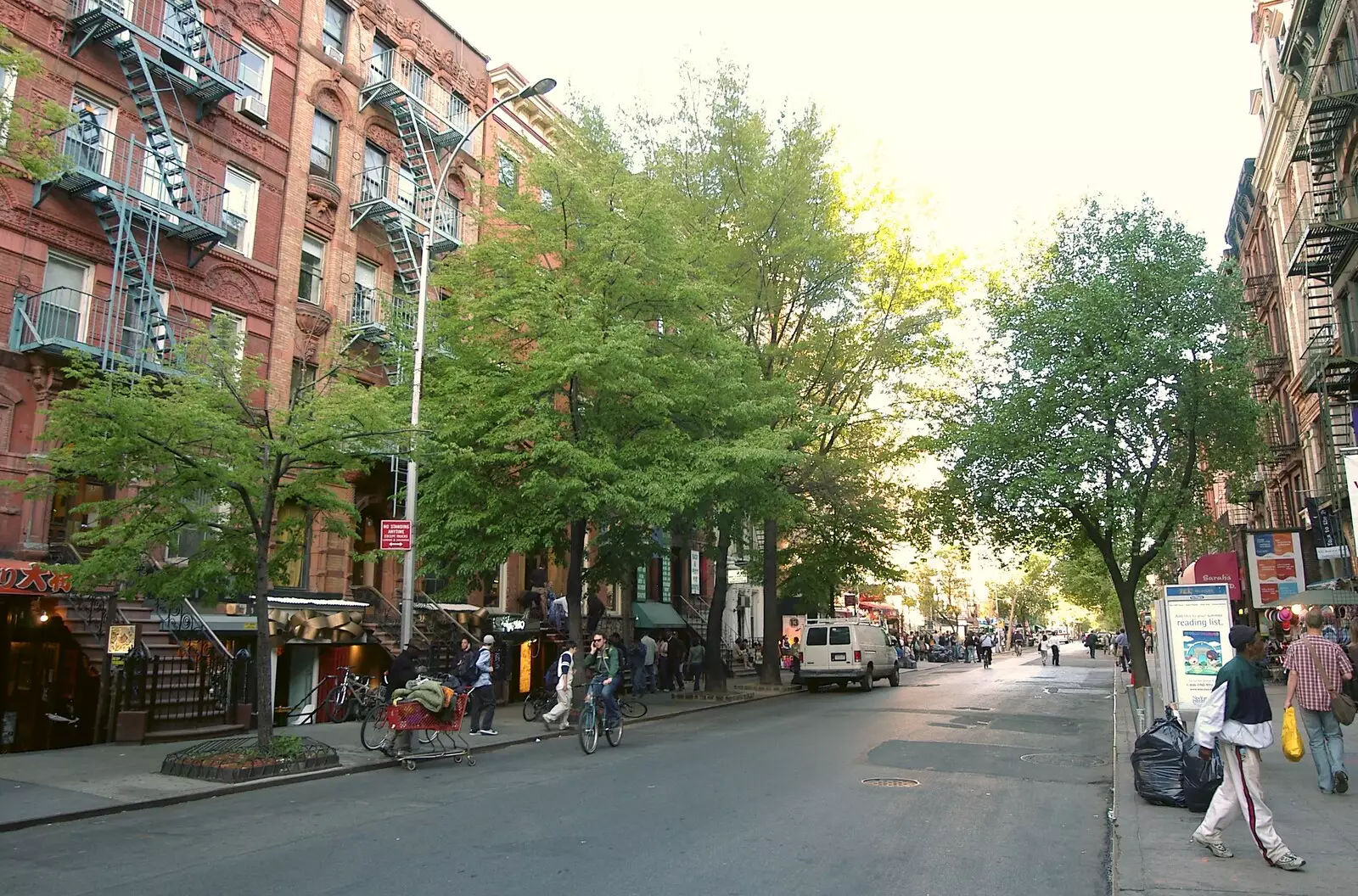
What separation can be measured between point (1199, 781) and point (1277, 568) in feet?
81.5

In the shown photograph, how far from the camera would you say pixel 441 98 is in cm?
2762

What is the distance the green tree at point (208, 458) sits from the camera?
11.2 meters

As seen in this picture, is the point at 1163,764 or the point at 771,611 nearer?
the point at 1163,764

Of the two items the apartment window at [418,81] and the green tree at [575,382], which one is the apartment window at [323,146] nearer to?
the apartment window at [418,81]

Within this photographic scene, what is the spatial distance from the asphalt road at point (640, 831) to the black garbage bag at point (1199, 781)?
32.7 inches

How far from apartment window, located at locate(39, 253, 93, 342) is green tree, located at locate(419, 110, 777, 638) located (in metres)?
6.87

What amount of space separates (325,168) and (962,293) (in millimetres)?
18275

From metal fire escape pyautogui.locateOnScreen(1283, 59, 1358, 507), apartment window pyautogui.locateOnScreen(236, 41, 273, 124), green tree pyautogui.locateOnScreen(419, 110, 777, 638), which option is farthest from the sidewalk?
apartment window pyautogui.locateOnScreen(236, 41, 273, 124)

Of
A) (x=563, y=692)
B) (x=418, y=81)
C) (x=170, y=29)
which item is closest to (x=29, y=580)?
(x=563, y=692)

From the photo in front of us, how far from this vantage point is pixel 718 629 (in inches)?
1048

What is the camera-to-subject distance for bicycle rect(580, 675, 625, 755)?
13562 mm

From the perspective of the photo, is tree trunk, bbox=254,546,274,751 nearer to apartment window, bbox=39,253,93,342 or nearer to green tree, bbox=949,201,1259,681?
apartment window, bbox=39,253,93,342

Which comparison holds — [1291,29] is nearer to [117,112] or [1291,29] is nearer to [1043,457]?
[1043,457]

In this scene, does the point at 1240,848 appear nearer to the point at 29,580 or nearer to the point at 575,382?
the point at 575,382
